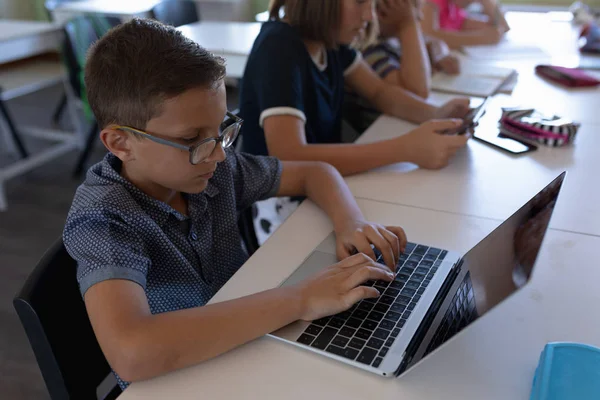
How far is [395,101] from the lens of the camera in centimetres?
160

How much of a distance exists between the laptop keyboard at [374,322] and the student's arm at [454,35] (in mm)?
1612

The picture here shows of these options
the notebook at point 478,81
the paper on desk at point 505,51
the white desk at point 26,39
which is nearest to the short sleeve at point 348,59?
the notebook at point 478,81

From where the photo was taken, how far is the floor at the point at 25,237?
1.66 metres

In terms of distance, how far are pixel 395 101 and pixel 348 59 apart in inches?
7.6

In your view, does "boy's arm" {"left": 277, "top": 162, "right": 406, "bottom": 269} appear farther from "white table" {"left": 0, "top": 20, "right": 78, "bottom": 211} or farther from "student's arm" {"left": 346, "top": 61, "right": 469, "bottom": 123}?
"white table" {"left": 0, "top": 20, "right": 78, "bottom": 211}

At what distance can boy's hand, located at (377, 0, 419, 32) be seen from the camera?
69.3 inches

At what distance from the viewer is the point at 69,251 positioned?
78cm

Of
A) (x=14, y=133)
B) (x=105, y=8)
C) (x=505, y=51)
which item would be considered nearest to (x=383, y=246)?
(x=505, y=51)

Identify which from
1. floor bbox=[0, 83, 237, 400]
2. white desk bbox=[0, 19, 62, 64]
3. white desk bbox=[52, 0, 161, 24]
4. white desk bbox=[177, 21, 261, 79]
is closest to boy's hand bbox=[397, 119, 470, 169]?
white desk bbox=[177, 21, 261, 79]

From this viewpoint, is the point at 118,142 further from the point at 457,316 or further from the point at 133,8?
the point at 133,8

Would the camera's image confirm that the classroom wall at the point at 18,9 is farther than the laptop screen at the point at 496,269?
Yes

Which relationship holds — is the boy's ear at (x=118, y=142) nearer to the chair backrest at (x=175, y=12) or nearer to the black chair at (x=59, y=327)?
the black chair at (x=59, y=327)

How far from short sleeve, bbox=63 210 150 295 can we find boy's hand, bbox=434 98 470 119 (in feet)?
3.18

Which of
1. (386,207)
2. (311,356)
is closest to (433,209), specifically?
(386,207)
